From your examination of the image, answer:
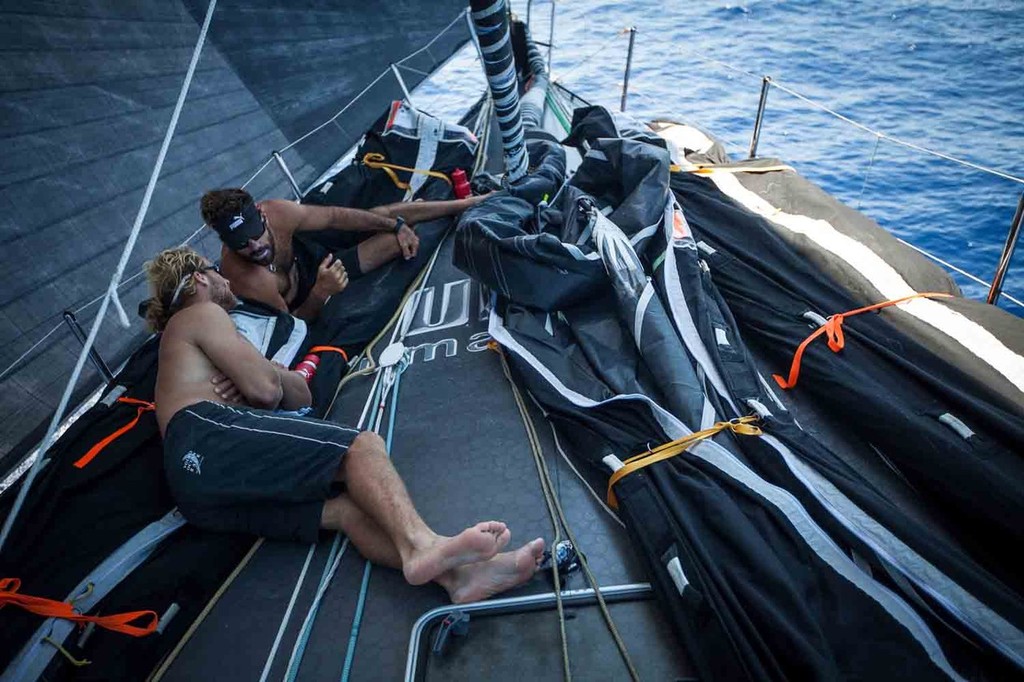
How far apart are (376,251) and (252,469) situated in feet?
5.38

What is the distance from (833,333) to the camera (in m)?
1.85

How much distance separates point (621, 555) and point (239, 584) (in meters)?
1.15

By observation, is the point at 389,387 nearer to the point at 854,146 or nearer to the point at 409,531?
the point at 409,531

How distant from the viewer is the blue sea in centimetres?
475

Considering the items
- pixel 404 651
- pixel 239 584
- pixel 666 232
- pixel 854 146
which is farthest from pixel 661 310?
pixel 854 146

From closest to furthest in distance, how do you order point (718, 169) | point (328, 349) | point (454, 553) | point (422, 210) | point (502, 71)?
point (454, 553), point (328, 349), point (502, 71), point (718, 169), point (422, 210)

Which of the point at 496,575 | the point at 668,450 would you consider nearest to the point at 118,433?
the point at 496,575

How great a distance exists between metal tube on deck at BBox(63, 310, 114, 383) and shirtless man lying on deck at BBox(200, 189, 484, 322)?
60 centimetres

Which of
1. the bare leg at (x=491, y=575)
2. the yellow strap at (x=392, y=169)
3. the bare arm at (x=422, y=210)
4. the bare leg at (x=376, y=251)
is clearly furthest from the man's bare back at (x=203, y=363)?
the yellow strap at (x=392, y=169)

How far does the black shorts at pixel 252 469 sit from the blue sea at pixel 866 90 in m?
3.66

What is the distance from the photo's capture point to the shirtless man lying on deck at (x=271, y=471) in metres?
Result: 1.40

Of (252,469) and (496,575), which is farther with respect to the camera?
(252,469)

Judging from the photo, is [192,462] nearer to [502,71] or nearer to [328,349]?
[328,349]

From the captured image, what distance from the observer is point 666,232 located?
2.28m
